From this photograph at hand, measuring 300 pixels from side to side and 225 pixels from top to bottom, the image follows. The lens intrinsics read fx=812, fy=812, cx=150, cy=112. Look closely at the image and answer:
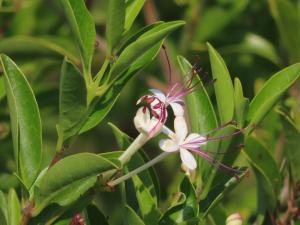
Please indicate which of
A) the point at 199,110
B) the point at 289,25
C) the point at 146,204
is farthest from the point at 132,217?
the point at 289,25

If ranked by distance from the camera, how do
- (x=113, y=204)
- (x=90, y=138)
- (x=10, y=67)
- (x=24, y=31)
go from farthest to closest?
(x=90, y=138)
(x=113, y=204)
(x=24, y=31)
(x=10, y=67)

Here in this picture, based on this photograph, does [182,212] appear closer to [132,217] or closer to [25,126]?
[132,217]

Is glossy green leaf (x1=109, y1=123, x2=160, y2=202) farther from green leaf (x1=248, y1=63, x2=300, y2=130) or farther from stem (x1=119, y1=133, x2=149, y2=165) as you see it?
green leaf (x1=248, y1=63, x2=300, y2=130)

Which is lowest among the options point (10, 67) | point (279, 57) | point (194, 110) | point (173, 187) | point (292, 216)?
point (173, 187)

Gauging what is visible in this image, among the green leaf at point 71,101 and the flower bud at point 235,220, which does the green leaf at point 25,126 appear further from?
the flower bud at point 235,220

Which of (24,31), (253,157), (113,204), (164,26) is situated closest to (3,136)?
Answer: (24,31)

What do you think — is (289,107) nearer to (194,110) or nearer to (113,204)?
(194,110)

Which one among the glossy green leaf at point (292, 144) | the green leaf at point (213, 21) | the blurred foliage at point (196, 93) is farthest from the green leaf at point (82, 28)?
the green leaf at point (213, 21)
